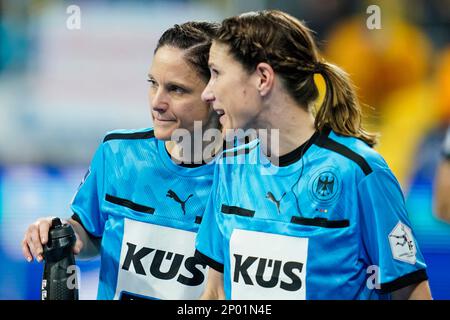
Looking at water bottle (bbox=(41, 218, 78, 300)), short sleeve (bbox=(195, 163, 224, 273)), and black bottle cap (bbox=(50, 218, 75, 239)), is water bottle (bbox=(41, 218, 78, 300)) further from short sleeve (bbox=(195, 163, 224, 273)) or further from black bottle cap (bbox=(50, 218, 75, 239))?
short sleeve (bbox=(195, 163, 224, 273))

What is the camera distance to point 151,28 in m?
5.21

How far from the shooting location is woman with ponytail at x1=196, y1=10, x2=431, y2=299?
2066mm

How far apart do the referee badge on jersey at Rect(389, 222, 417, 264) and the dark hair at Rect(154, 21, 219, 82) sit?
80 centimetres

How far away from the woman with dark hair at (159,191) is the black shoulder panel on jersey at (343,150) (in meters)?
0.46

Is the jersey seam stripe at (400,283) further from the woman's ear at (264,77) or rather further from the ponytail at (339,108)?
the woman's ear at (264,77)

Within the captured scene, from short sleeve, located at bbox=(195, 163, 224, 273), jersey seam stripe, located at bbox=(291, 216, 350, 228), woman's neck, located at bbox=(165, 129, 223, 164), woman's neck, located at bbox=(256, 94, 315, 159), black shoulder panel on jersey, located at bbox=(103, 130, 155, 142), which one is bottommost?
short sleeve, located at bbox=(195, 163, 224, 273)

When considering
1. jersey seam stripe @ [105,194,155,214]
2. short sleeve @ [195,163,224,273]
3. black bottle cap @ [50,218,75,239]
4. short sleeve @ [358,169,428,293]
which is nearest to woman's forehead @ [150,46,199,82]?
short sleeve @ [195,163,224,273]

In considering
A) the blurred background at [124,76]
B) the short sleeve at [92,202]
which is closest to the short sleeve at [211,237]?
the short sleeve at [92,202]

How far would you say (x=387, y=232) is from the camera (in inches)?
80.2

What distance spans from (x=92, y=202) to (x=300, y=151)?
81 centimetres

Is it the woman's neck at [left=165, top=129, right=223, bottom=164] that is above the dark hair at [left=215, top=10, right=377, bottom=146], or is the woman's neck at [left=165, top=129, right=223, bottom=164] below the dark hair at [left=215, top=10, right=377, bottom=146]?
below

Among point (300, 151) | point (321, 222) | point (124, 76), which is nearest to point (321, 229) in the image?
point (321, 222)

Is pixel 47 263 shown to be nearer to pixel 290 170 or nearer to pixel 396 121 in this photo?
pixel 290 170
